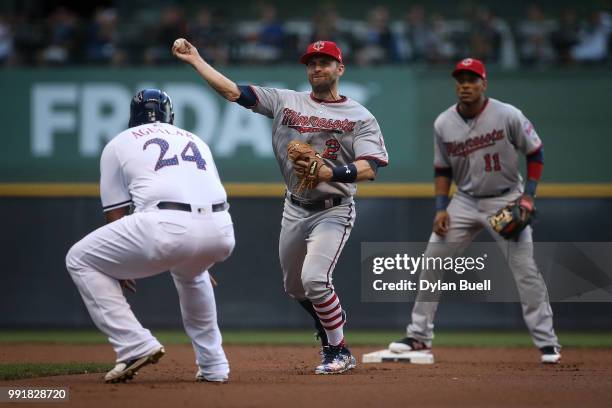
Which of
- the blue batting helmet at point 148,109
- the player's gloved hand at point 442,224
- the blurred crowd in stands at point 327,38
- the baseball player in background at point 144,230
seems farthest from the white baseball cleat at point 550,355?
the blurred crowd in stands at point 327,38

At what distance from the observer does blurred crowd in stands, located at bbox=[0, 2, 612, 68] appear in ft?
46.7

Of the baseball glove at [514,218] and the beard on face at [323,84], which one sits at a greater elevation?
the beard on face at [323,84]

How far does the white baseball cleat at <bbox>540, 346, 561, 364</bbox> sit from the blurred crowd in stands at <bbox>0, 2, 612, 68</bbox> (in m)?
7.45

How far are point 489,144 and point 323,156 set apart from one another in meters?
1.72

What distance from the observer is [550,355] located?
24.1 feet

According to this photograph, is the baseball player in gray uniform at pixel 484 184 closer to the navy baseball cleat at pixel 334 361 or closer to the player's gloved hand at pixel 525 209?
the player's gloved hand at pixel 525 209

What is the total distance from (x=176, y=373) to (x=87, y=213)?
13.4 ft

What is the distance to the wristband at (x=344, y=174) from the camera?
5953mm

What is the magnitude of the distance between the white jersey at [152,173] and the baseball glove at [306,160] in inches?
24.7

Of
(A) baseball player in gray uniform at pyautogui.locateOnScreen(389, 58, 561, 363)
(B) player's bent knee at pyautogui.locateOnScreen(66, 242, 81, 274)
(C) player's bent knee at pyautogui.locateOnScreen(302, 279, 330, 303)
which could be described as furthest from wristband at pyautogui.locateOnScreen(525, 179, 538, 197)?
(B) player's bent knee at pyautogui.locateOnScreen(66, 242, 81, 274)

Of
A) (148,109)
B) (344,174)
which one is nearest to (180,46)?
(148,109)

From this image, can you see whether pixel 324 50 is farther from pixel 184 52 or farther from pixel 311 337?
pixel 311 337

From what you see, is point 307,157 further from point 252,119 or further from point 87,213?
point 252,119

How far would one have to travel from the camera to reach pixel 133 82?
567 inches
